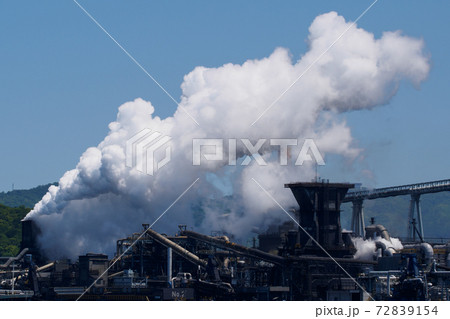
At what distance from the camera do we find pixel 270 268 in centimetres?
15812

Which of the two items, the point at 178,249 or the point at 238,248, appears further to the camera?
the point at 178,249

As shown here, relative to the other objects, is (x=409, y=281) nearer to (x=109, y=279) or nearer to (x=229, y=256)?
(x=229, y=256)

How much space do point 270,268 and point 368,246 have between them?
22.3 metres

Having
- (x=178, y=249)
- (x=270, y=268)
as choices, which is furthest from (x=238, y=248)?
(x=178, y=249)

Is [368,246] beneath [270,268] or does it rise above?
above

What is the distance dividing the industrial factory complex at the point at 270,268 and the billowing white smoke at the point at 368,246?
1.56 feet

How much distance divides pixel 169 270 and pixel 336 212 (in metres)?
33.7

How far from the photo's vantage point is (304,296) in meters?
144

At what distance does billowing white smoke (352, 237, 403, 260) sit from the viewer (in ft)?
546

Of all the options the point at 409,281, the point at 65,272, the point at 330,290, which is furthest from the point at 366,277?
the point at 65,272

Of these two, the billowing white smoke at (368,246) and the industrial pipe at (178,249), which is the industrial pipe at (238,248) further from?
the billowing white smoke at (368,246)

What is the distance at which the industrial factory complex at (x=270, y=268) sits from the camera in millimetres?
A: 136250

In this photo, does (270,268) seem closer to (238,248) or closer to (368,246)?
Answer: (238,248)

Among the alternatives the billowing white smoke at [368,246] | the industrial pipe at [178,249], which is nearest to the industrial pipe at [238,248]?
the industrial pipe at [178,249]
